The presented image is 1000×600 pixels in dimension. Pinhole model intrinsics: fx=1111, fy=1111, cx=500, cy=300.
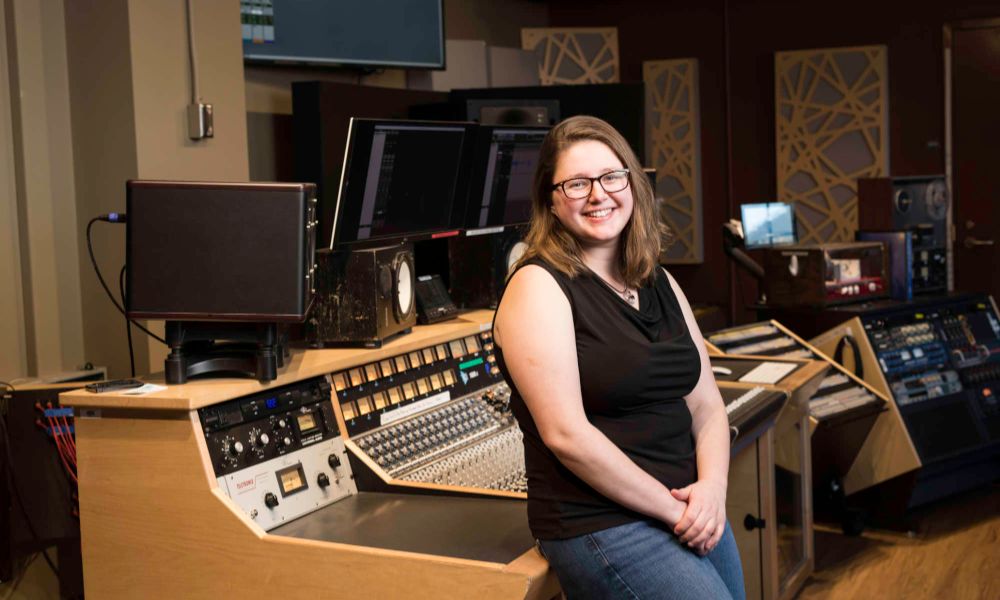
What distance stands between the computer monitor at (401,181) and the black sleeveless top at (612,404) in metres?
0.80

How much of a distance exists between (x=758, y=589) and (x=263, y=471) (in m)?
1.85

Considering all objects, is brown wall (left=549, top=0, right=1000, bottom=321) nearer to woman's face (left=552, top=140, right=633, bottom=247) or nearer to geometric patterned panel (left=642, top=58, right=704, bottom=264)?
geometric patterned panel (left=642, top=58, right=704, bottom=264)

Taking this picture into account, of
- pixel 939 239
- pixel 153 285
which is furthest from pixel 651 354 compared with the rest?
pixel 939 239

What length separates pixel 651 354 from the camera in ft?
6.37

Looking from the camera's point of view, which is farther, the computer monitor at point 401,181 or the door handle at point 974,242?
the door handle at point 974,242

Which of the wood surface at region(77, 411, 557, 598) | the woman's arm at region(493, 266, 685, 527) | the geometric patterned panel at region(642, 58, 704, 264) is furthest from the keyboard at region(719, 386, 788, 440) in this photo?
the geometric patterned panel at region(642, 58, 704, 264)

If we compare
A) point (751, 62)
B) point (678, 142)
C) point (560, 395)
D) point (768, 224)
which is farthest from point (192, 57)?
point (751, 62)

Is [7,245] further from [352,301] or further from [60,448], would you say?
[352,301]

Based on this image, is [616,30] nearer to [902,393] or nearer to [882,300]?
[882,300]

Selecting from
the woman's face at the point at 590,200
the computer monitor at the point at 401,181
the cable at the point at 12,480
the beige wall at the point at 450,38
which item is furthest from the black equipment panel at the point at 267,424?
the beige wall at the point at 450,38

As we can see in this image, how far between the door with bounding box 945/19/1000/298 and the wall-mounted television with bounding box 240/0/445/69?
11.9 ft

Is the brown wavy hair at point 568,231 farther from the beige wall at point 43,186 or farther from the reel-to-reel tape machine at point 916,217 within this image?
the reel-to-reel tape machine at point 916,217

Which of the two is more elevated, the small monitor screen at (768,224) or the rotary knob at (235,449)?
the small monitor screen at (768,224)

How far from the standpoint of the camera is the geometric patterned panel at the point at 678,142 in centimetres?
747
